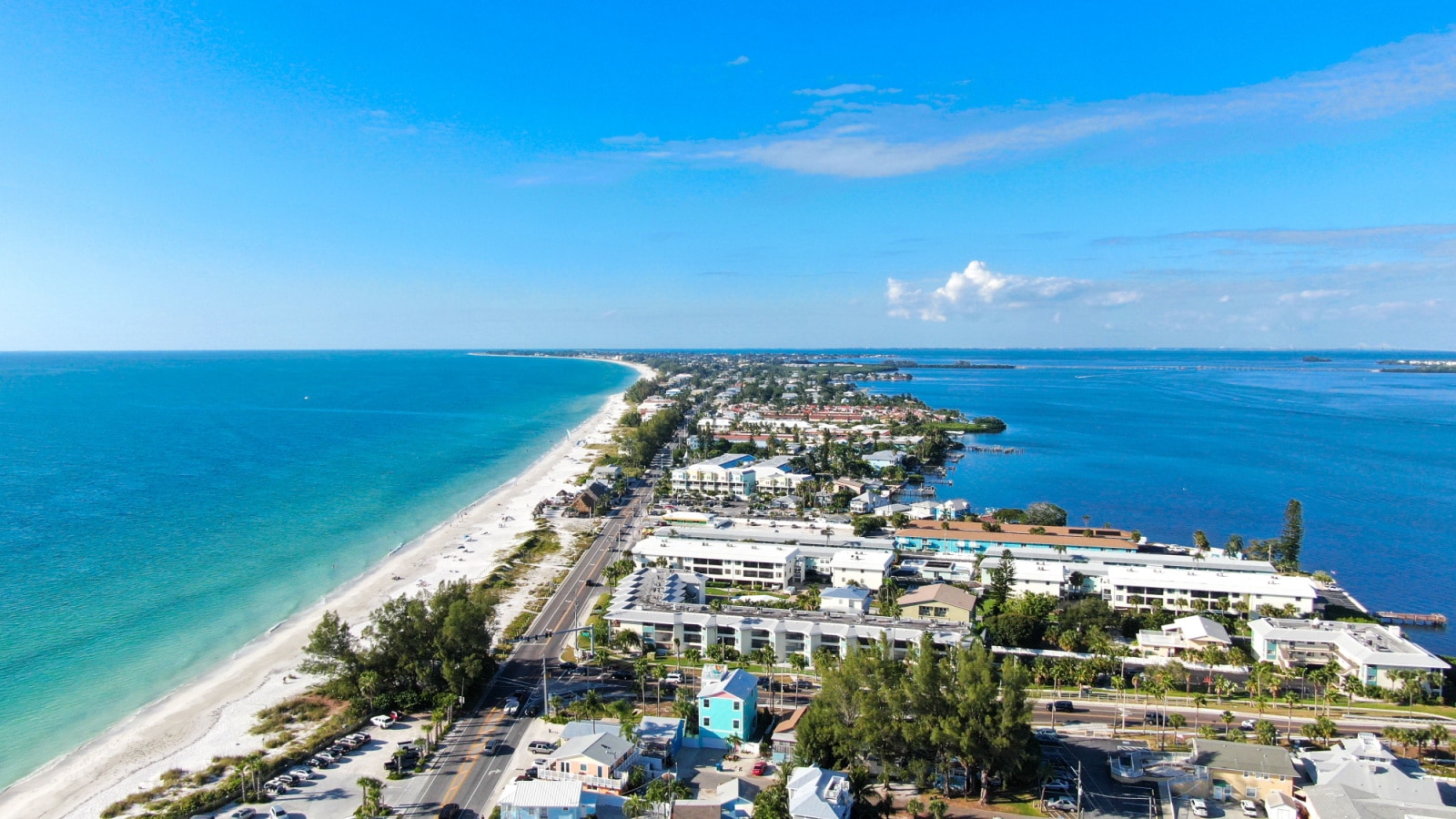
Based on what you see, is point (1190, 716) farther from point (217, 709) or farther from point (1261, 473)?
point (1261, 473)

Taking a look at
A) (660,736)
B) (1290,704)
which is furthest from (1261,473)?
(660,736)

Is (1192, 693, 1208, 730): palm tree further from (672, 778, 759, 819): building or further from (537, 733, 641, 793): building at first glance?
(537, 733, 641, 793): building

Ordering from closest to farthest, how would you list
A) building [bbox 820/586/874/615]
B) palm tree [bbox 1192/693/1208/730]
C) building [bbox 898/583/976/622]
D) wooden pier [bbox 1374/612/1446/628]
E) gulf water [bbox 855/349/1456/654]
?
palm tree [bbox 1192/693/1208/730] < building [bbox 898/583/976/622] < building [bbox 820/586/874/615] < wooden pier [bbox 1374/612/1446/628] < gulf water [bbox 855/349/1456/654]

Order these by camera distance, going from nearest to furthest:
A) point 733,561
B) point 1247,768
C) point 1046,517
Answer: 1. point 1247,768
2. point 733,561
3. point 1046,517

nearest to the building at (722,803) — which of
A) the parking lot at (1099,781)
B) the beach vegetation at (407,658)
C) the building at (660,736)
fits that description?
the building at (660,736)

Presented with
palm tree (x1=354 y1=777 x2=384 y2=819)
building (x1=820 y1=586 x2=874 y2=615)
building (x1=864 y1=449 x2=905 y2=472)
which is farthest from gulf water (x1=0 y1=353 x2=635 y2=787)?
building (x1=864 y1=449 x2=905 y2=472)
